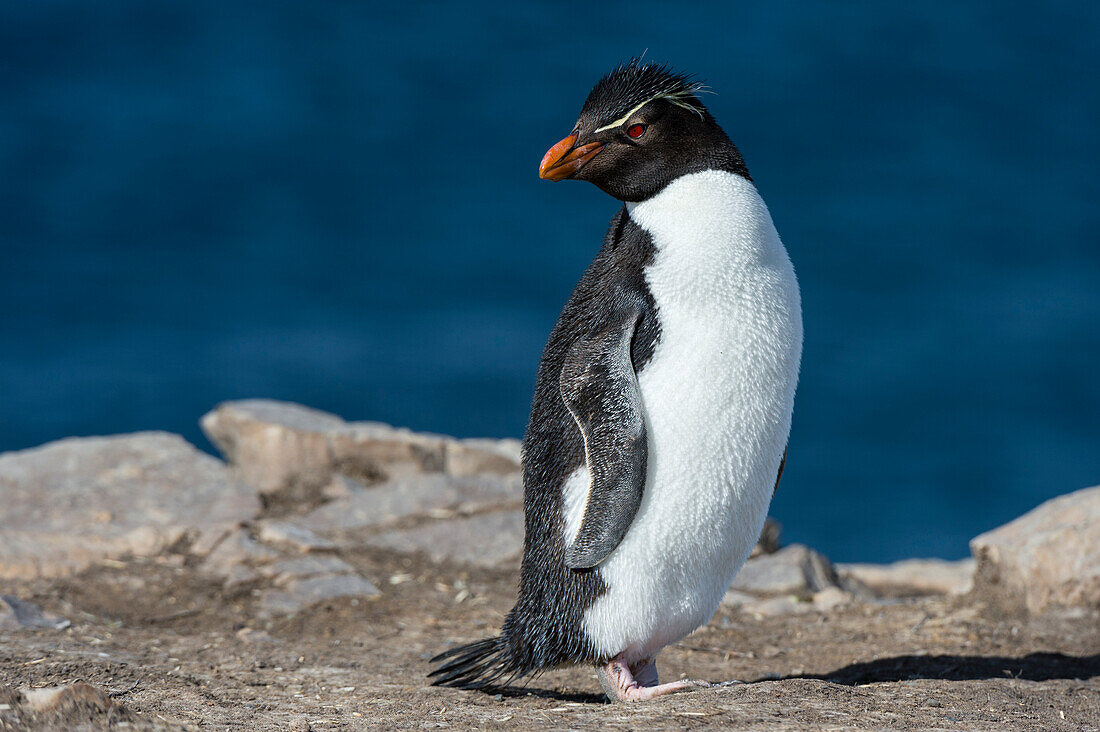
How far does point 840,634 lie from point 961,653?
505mm

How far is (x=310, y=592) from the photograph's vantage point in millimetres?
4973

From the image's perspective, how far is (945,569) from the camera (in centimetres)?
627

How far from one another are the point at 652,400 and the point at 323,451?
3.45 m

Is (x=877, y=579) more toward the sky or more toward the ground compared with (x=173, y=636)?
more toward the sky

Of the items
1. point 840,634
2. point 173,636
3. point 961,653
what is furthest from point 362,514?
point 961,653

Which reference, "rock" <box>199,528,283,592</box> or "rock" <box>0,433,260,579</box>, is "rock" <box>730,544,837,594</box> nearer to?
"rock" <box>199,528,283,592</box>

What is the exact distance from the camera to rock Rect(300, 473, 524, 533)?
589 centimetres

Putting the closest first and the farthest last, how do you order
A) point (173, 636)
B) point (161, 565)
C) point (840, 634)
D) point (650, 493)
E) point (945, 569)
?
point (650, 493) → point (173, 636) → point (840, 634) → point (161, 565) → point (945, 569)

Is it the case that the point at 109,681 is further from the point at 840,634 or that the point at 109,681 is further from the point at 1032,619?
the point at 1032,619

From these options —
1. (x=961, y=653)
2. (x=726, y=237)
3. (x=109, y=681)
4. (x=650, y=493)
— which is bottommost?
(x=109, y=681)

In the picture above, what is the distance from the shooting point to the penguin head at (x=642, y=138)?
3.31 m

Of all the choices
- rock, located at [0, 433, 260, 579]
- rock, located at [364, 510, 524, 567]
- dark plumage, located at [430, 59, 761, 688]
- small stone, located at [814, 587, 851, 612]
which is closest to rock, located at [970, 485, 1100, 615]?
small stone, located at [814, 587, 851, 612]

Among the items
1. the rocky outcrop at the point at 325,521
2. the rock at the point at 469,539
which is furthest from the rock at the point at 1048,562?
the rock at the point at 469,539

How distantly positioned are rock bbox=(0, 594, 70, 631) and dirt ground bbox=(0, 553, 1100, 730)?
3.3 inches
